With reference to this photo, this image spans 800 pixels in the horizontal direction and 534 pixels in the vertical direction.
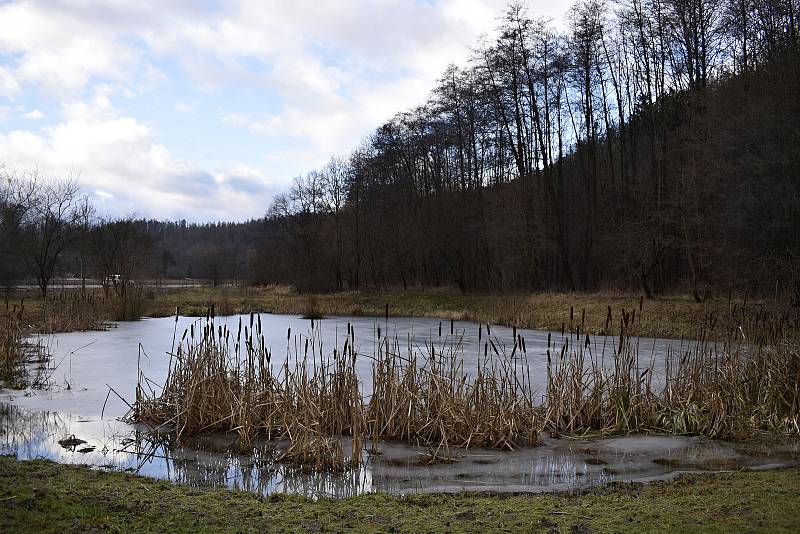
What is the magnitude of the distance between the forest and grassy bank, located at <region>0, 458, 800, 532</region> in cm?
1350

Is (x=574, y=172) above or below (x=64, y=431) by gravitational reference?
above

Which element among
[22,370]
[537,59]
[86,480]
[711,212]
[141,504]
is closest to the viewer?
[141,504]

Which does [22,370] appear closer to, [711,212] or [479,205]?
[711,212]

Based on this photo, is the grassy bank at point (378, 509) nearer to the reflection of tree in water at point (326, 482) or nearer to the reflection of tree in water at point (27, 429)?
the reflection of tree in water at point (326, 482)

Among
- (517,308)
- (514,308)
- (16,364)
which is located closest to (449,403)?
(16,364)

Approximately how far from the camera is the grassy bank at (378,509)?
399cm

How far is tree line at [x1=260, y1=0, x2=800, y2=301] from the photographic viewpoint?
1770 cm

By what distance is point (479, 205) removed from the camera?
118ft

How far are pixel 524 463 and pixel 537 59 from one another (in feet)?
93.1

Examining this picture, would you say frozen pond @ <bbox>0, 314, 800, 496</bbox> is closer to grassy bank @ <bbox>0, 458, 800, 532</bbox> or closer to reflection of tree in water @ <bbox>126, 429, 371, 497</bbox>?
reflection of tree in water @ <bbox>126, 429, 371, 497</bbox>

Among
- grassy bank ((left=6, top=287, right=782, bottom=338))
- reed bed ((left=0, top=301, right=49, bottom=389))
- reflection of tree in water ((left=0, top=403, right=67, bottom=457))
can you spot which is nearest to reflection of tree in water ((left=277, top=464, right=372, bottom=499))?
reflection of tree in water ((left=0, top=403, right=67, bottom=457))

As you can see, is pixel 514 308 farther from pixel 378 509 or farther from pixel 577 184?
pixel 378 509

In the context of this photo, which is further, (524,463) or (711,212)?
(711,212)

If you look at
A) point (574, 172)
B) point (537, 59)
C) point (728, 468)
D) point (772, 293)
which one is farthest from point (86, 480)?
point (574, 172)
